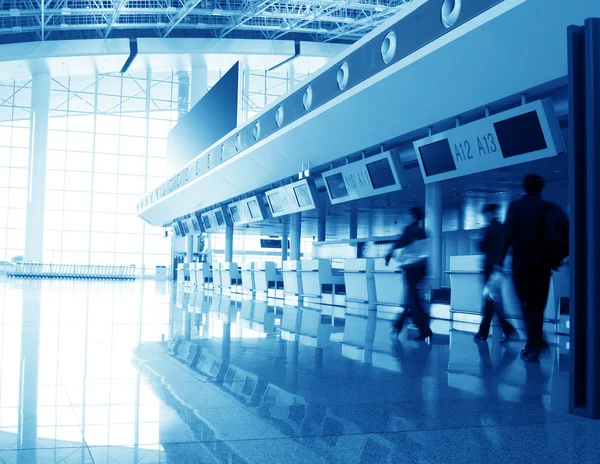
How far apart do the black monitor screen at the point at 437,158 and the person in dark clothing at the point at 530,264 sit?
4.58 m

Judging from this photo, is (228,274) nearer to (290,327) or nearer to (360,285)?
(360,285)

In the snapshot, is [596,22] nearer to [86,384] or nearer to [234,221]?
[86,384]

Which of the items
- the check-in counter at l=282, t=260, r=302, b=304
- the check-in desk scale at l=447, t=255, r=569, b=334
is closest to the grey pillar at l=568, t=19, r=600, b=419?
the check-in desk scale at l=447, t=255, r=569, b=334

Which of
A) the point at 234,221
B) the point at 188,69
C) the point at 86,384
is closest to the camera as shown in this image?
the point at 86,384

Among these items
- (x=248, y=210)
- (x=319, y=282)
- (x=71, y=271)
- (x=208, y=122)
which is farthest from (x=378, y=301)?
(x=71, y=271)

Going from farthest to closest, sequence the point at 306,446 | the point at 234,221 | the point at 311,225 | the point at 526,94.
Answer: the point at 311,225
the point at 234,221
the point at 526,94
the point at 306,446

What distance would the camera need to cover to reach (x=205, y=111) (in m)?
24.5

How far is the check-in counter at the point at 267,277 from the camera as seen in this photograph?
66.1 feet

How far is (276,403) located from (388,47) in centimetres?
730

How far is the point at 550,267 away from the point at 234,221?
1911cm

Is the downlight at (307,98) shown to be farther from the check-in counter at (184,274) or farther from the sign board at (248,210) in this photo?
the check-in counter at (184,274)

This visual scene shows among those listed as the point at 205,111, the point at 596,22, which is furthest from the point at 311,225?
the point at 596,22

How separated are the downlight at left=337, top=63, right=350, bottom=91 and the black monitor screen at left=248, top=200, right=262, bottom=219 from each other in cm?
988

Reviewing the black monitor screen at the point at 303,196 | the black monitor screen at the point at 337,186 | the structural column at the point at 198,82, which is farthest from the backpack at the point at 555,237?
the structural column at the point at 198,82
